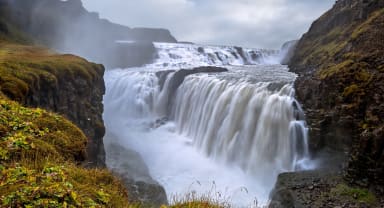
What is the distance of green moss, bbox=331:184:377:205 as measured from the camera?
1209 centimetres

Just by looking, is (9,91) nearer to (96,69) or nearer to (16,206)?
(16,206)

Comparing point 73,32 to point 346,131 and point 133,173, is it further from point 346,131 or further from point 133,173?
point 346,131

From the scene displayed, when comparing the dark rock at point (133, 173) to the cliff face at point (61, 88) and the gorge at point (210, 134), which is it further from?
the cliff face at point (61, 88)

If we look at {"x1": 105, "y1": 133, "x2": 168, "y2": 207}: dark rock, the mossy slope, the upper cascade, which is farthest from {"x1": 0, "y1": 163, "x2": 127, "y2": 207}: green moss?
the upper cascade

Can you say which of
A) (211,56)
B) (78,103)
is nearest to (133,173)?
(78,103)

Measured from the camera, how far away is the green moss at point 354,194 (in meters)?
12.1

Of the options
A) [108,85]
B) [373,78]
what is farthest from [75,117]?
[108,85]

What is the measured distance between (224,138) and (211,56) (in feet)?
154

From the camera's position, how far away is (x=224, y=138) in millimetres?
23297

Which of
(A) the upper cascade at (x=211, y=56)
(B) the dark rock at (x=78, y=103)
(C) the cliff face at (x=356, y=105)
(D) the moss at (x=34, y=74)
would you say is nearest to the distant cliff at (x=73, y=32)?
(A) the upper cascade at (x=211, y=56)

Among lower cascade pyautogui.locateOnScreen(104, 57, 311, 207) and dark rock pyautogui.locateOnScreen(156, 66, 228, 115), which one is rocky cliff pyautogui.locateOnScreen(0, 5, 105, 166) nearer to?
lower cascade pyautogui.locateOnScreen(104, 57, 311, 207)

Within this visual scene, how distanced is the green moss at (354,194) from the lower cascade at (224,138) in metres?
3.54

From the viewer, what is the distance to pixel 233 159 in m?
21.5

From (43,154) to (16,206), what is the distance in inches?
97.6
